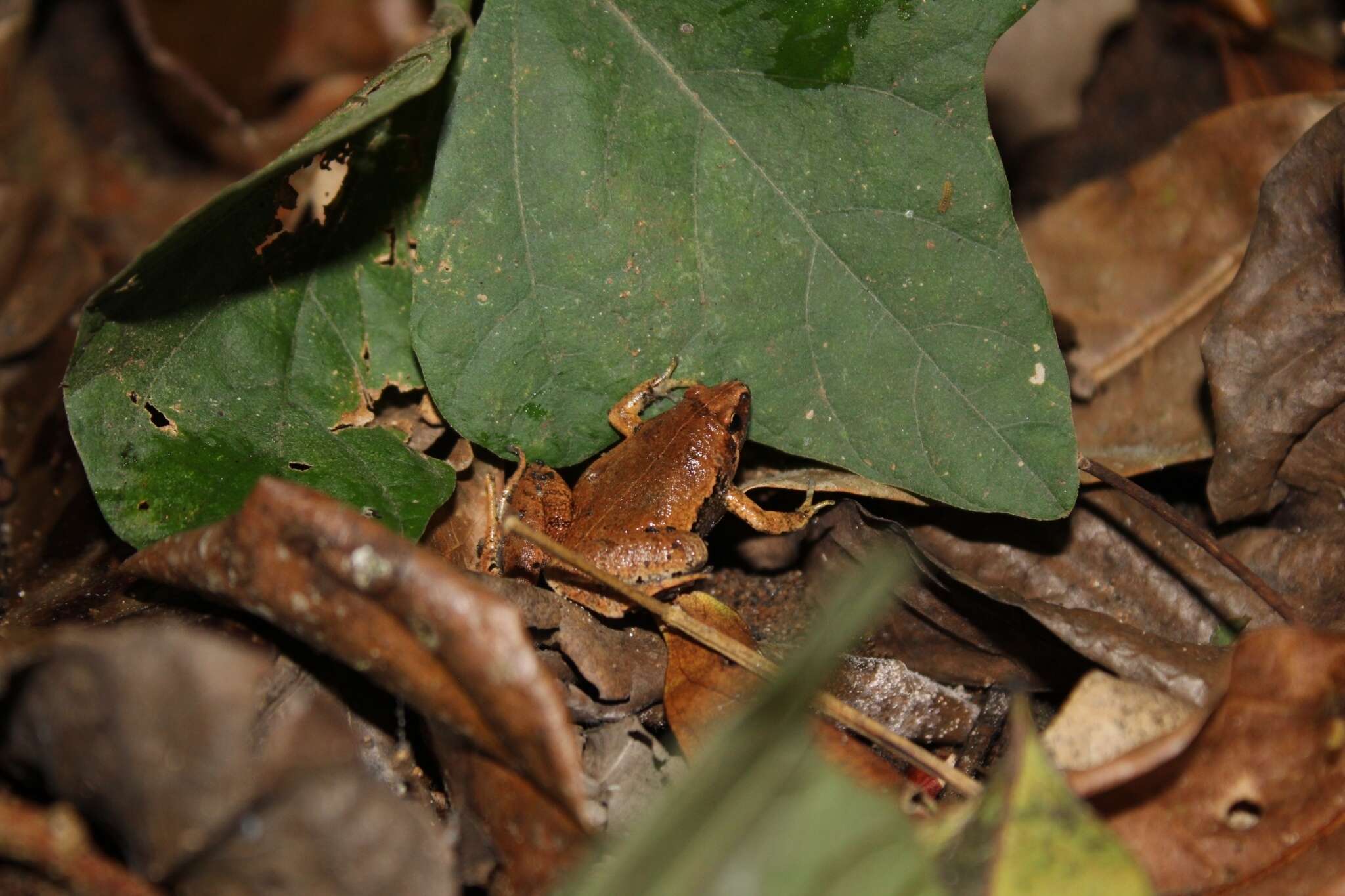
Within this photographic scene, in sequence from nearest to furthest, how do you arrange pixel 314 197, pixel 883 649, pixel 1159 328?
pixel 883 649, pixel 314 197, pixel 1159 328

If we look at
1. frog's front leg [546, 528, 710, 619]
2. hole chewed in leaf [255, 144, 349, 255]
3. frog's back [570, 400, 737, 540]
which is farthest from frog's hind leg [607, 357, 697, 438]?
hole chewed in leaf [255, 144, 349, 255]

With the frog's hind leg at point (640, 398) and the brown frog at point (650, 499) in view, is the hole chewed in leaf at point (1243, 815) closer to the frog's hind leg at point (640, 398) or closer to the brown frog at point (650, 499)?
the brown frog at point (650, 499)

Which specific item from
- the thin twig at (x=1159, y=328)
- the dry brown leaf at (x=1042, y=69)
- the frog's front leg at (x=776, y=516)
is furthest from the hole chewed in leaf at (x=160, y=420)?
the dry brown leaf at (x=1042, y=69)

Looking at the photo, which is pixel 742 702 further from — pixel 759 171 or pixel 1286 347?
pixel 1286 347

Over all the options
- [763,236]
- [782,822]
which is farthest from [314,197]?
[782,822]

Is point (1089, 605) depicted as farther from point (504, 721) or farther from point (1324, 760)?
point (504, 721)

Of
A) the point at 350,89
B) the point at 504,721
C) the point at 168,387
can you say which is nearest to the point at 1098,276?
the point at 504,721

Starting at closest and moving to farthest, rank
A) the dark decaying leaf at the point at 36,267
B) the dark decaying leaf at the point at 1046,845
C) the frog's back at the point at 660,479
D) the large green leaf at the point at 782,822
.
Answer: the large green leaf at the point at 782,822, the dark decaying leaf at the point at 1046,845, the frog's back at the point at 660,479, the dark decaying leaf at the point at 36,267
